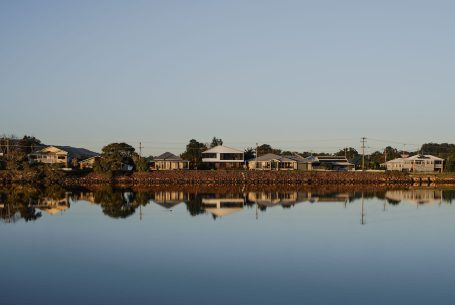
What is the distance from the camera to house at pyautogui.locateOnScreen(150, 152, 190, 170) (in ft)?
224

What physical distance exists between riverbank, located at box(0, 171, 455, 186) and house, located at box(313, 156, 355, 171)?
36.7 feet

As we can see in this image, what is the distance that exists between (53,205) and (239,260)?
815 inches

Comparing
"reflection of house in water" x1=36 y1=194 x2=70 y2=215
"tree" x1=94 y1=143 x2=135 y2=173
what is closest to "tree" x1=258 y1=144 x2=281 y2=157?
"tree" x1=94 y1=143 x2=135 y2=173

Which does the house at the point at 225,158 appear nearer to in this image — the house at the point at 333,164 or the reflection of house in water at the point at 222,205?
the house at the point at 333,164

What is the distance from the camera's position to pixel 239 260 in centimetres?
1559

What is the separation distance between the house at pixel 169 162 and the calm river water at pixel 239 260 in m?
38.8

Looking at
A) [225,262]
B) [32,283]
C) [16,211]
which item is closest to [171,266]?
[225,262]

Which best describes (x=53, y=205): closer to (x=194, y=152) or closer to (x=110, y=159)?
(x=110, y=159)

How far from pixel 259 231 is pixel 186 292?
9804mm

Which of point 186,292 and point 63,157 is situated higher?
point 63,157

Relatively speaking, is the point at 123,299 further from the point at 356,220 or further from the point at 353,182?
the point at 353,182

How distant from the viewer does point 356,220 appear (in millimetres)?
25531

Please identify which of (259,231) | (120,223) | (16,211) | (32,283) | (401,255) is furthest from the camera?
(16,211)

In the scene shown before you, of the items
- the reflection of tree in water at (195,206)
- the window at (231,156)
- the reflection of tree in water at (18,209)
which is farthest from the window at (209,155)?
the reflection of tree in water at (18,209)
